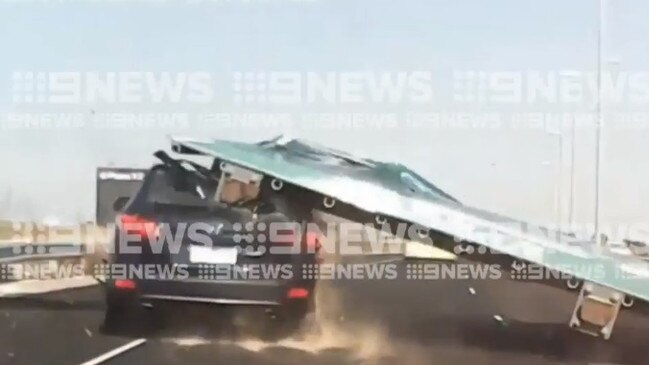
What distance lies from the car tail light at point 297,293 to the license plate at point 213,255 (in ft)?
0.63

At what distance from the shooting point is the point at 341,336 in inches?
115

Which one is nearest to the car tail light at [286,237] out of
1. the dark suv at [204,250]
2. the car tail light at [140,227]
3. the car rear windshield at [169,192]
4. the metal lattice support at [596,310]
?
the dark suv at [204,250]

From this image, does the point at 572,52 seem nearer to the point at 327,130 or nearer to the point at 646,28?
the point at 646,28

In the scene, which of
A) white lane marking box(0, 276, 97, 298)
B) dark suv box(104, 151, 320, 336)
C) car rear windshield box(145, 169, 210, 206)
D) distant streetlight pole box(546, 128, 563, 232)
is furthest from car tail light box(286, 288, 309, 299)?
distant streetlight pole box(546, 128, 563, 232)

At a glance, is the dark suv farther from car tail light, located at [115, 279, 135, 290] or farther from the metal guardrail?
the metal guardrail

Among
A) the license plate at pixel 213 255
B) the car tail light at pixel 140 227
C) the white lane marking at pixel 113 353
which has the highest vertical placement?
the car tail light at pixel 140 227

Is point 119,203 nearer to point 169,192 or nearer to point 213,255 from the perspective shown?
point 169,192

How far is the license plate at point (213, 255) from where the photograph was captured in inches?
113

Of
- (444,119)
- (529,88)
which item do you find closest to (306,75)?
(444,119)

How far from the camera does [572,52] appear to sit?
9.20 ft

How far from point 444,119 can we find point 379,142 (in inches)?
8.2

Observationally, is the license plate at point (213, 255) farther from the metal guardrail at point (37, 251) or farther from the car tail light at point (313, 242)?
the metal guardrail at point (37, 251)

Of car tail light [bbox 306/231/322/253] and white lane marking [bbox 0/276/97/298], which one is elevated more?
car tail light [bbox 306/231/322/253]

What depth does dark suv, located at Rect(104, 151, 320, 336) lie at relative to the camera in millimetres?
2854
